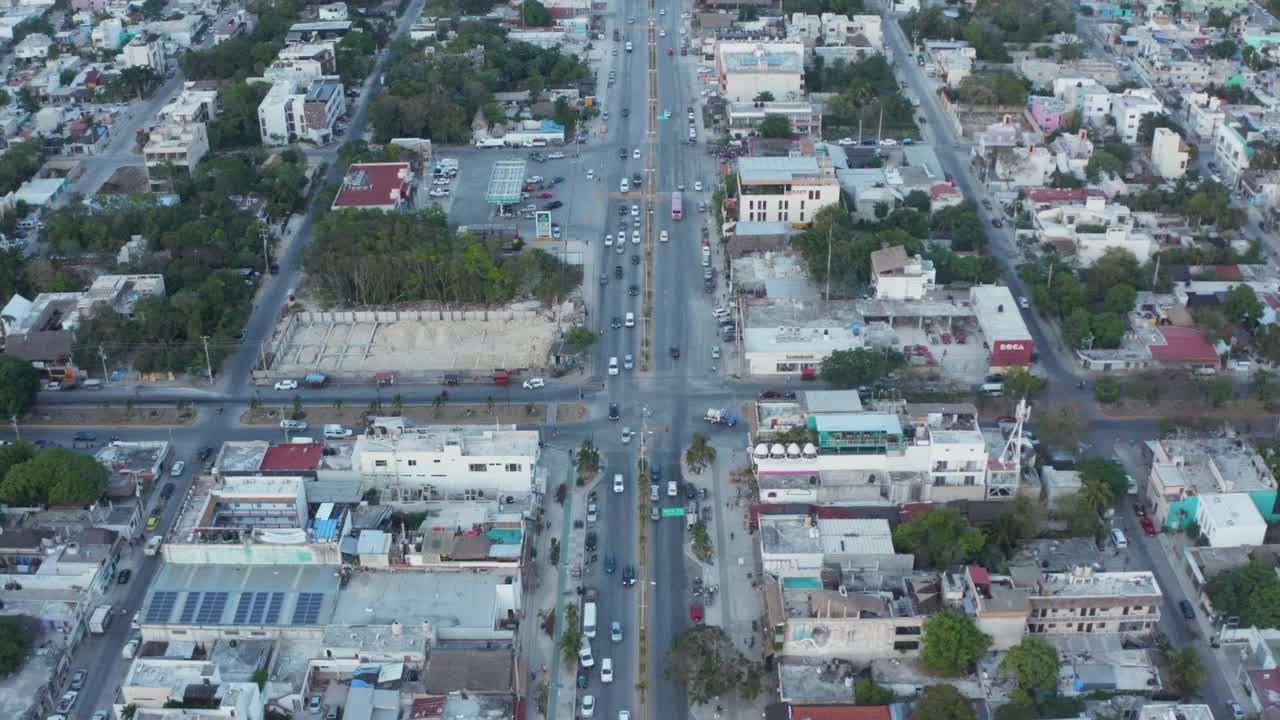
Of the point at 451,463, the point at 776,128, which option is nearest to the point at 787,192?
the point at 776,128

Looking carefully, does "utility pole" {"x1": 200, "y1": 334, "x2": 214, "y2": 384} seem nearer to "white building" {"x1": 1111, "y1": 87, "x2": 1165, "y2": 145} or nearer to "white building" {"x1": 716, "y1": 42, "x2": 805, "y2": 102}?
"white building" {"x1": 716, "y1": 42, "x2": 805, "y2": 102}

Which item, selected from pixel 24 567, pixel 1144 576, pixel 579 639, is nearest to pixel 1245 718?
pixel 1144 576

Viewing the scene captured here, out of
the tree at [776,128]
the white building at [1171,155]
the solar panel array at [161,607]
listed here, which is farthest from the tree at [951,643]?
the tree at [776,128]

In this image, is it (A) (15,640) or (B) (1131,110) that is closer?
(A) (15,640)

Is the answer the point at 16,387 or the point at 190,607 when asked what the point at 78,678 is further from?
the point at 16,387

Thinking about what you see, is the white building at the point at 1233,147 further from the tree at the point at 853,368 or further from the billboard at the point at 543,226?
A: the billboard at the point at 543,226

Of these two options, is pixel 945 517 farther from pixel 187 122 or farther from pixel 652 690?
pixel 187 122
